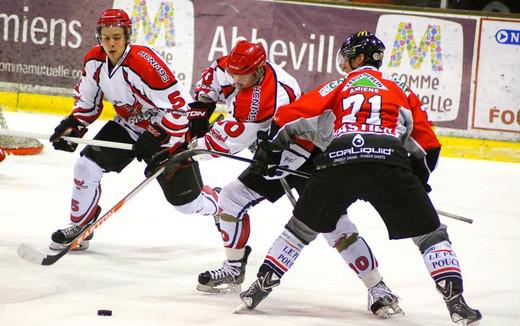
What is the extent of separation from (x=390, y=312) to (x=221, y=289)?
2.38ft

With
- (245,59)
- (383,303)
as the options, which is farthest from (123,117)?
(383,303)

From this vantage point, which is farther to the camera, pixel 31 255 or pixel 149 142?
pixel 149 142

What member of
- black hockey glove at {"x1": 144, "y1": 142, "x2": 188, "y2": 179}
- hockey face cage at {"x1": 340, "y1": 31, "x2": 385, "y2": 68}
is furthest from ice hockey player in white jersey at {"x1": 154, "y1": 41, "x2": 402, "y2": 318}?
hockey face cage at {"x1": 340, "y1": 31, "x2": 385, "y2": 68}

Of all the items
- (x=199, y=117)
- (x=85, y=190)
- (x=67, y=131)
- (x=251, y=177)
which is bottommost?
(x=85, y=190)

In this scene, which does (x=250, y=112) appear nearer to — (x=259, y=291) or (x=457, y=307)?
(x=259, y=291)

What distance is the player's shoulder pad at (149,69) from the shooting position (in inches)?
171

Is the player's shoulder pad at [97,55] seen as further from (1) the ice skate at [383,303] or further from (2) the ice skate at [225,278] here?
(1) the ice skate at [383,303]

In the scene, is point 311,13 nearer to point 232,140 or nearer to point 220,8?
point 220,8

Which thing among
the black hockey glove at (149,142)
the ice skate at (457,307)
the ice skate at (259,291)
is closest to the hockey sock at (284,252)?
the ice skate at (259,291)

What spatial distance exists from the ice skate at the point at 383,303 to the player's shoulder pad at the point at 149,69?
139 cm

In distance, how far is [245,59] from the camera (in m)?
3.73

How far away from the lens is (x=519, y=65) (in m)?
7.77

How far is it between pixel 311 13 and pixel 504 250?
137 inches

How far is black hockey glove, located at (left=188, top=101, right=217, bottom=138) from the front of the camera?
4219mm
